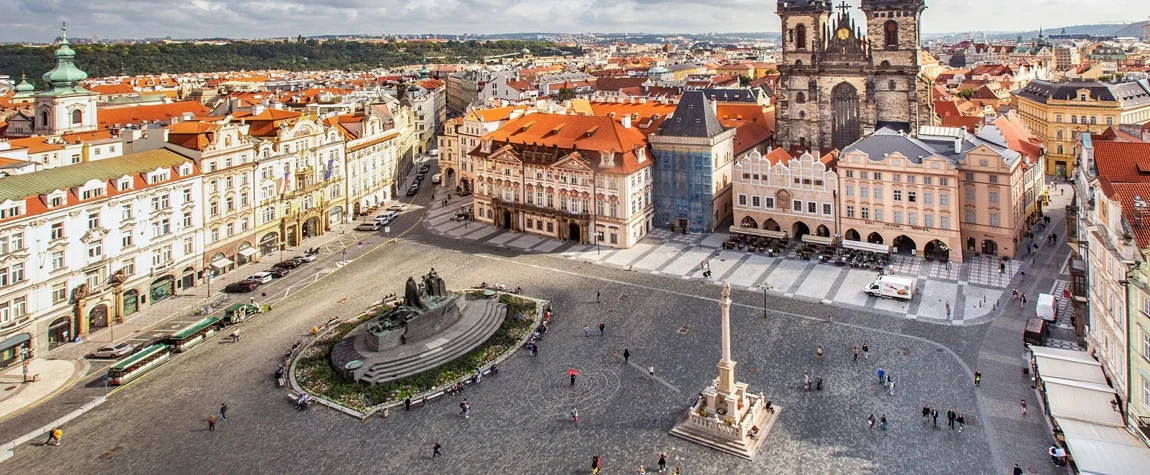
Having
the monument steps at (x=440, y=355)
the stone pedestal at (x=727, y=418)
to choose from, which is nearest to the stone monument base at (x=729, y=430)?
the stone pedestal at (x=727, y=418)

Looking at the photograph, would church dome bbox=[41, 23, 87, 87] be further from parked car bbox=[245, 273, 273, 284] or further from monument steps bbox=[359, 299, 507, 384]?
monument steps bbox=[359, 299, 507, 384]

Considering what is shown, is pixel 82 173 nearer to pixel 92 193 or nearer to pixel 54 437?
pixel 92 193

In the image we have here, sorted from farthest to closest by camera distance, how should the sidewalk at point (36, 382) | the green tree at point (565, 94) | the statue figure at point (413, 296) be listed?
the green tree at point (565, 94) → the statue figure at point (413, 296) → the sidewalk at point (36, 382)

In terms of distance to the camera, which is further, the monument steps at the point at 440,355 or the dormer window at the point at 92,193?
the dormer window at the point at 92,193

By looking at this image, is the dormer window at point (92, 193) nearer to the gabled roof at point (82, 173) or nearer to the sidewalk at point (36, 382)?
the gabled roof at point (82, 173)

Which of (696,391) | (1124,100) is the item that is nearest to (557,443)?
(696,391)

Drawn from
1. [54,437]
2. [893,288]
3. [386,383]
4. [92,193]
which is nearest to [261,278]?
[92,193]
